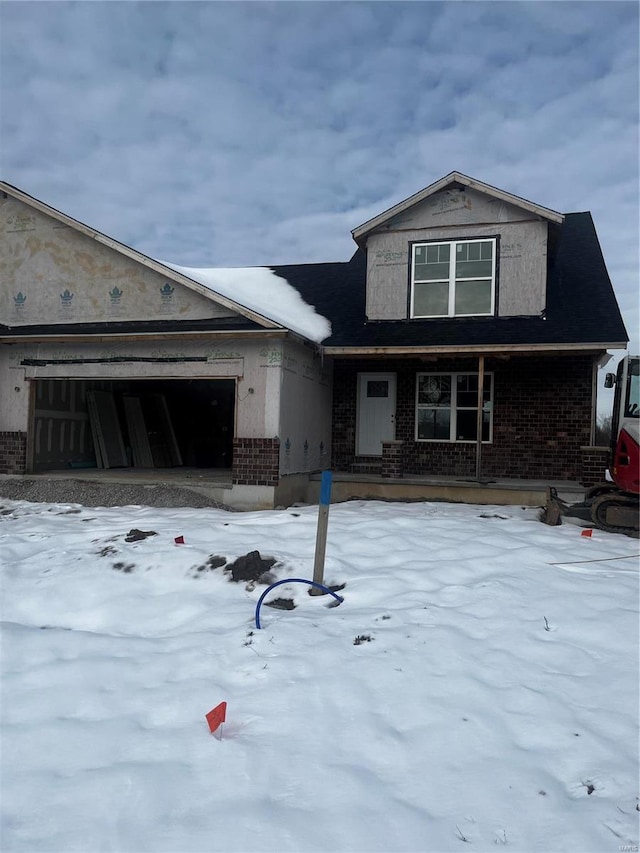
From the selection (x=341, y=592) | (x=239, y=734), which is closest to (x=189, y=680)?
(x=239, y=734)

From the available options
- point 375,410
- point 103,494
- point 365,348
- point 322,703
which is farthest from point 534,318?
point 322,703

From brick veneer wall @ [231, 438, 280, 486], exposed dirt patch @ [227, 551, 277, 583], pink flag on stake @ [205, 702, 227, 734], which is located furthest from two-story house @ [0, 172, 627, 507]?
pink flag on stake @ [205, 702, 227, 734]

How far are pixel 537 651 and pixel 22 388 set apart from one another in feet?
36.6

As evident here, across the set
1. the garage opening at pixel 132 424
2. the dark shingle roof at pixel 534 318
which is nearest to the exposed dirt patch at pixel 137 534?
the garage opening at pixel 132 424

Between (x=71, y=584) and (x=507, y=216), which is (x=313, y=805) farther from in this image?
(x=507, y=216)

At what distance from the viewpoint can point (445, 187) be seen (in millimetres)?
12758

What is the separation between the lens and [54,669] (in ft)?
14.0

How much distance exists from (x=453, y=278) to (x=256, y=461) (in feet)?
18.4

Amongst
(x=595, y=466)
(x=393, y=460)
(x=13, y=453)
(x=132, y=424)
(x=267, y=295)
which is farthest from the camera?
(x=132, y=424)

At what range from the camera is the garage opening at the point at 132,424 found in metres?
13.7

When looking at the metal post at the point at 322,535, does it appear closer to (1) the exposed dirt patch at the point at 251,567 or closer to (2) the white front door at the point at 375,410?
(1) the exposed dirt patch at the point at 251,567

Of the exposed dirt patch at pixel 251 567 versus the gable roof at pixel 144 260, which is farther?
the gable roof at pixel 144 260

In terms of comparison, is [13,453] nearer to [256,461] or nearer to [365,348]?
[256,461]

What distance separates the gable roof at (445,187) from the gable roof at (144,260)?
385 cm
